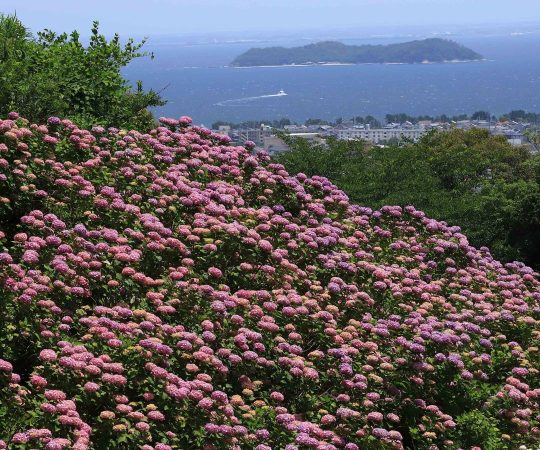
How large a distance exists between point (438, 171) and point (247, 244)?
37.3 ft

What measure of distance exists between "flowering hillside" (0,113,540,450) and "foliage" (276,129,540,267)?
18.0 ft

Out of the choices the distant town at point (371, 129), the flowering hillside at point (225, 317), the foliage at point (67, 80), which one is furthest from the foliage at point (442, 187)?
the flowering hillside at point (225, 317)

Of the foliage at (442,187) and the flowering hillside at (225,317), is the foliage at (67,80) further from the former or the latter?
the foliage at (442,187)

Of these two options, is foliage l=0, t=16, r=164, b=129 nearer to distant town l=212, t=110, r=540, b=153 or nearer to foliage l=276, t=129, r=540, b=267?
distant town l=212, t=110, r=540, b=153

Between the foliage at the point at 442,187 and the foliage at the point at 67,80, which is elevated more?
the foliage at the point at 67,80

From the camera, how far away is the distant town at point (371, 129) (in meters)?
21.1

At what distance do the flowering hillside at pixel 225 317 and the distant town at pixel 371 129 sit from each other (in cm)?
263

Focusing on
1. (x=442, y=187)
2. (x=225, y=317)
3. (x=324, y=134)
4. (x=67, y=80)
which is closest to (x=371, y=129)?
(x=324, y=134)

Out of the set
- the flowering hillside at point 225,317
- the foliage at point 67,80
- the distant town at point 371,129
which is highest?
the foliage at point 67,80

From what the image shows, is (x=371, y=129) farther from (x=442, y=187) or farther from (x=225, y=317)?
(x=225, y=317)

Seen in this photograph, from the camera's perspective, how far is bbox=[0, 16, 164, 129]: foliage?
8993mm

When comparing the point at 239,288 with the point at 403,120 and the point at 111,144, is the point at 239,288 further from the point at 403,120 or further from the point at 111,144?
the point at 403,120

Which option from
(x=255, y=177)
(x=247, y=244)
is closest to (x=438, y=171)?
(x=255, y=177)

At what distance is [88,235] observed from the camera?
6516 millimetres
